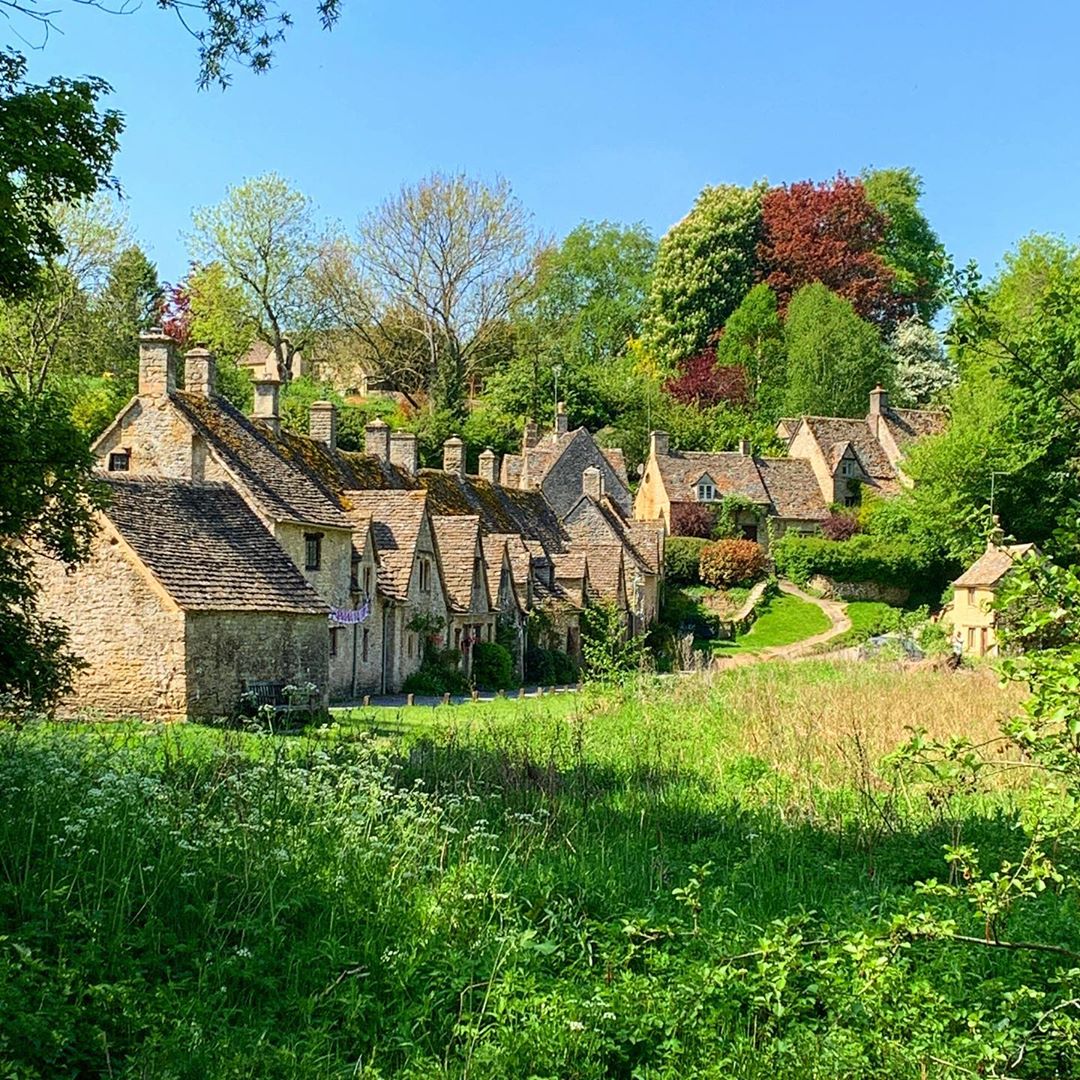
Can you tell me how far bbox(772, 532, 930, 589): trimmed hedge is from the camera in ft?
223

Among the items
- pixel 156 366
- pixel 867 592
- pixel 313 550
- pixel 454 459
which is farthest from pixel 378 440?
pixel 867 592

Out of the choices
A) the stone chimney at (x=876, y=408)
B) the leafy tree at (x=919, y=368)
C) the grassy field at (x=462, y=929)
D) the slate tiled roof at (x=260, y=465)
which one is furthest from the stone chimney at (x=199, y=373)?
the leafy tree at (x=919, y=368)

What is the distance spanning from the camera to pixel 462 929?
9742mm

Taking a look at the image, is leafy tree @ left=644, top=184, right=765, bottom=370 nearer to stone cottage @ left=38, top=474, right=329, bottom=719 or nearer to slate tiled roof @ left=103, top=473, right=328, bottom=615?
slate tiled roof @ left=103, top=473, right=328, bottom=615

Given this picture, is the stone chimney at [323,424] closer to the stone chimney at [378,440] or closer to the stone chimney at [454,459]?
the stone chimney at [378,440]

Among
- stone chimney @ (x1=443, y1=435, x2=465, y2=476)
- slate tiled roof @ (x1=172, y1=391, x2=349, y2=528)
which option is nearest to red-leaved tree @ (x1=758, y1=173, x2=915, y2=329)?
stone chimney @ (x1=443, y1=435, x2=465, y2=476)

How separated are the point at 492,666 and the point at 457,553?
4635mm

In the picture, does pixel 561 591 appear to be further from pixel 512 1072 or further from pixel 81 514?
pixel 512 1072

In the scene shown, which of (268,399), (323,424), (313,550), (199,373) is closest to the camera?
(313,550)

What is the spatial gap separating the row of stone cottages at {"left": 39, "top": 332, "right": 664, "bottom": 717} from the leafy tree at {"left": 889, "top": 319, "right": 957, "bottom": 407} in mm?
35776

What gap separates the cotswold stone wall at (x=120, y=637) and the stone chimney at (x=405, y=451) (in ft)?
86.5

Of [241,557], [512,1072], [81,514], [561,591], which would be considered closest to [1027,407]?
[512,1072]

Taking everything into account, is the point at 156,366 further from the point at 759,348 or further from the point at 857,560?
the point at 759,348

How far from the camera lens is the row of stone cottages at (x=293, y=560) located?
2770cm
